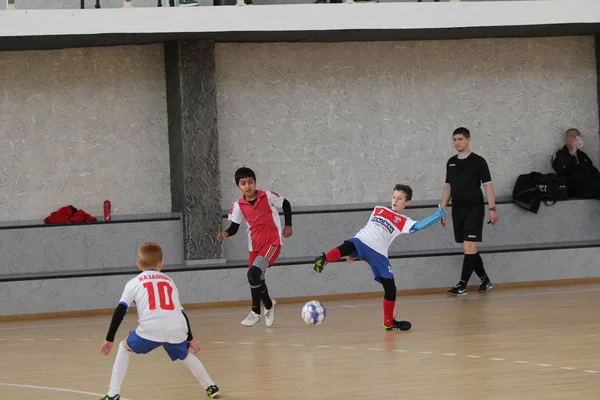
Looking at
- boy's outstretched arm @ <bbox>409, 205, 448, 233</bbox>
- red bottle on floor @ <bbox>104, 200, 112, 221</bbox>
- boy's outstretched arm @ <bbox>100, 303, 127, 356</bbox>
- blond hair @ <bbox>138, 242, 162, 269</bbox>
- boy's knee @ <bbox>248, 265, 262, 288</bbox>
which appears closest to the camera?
boy's outstretched arm @ <bbox>100, 303, 127, 356</bbox>

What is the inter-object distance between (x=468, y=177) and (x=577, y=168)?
252cm

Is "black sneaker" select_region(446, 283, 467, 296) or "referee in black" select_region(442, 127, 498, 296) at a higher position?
"referee in black" select_region(442, 127, 498, 296)

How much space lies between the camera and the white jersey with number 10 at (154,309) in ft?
18.1

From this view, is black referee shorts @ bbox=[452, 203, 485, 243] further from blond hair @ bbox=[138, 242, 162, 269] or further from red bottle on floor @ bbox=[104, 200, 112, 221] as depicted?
blond hair @ bbox=[138, 242, 162, 269]

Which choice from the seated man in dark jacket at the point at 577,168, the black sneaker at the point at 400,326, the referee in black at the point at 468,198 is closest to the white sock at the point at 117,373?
the black sneaker at the point at 400,326

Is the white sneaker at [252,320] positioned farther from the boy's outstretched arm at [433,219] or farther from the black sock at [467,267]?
the black sock at [467,267]

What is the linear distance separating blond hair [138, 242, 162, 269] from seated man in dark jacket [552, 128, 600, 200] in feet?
25.5

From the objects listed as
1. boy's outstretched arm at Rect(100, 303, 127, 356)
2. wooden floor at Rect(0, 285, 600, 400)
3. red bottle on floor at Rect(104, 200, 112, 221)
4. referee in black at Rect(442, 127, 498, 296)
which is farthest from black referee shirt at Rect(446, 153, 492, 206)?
boy's outstretched arm at Rect(100, 303, 127, 356)

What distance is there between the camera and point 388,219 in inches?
323

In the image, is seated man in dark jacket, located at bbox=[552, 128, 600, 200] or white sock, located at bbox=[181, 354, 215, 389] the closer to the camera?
white sock, located at bbox=[181, 354, 215, 389]

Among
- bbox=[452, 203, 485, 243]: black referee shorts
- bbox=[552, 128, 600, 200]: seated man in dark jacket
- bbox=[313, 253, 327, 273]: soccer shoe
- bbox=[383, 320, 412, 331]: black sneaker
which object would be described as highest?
bbox=[552, 128, 600, 200]: seated man in dark jacket

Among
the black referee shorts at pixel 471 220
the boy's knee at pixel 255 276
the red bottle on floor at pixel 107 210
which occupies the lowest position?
the boy's knee at pixel 255 276

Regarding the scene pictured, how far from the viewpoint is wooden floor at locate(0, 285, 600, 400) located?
19.2 feet

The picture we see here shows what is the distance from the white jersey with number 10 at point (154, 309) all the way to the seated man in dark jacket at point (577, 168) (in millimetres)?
7853
